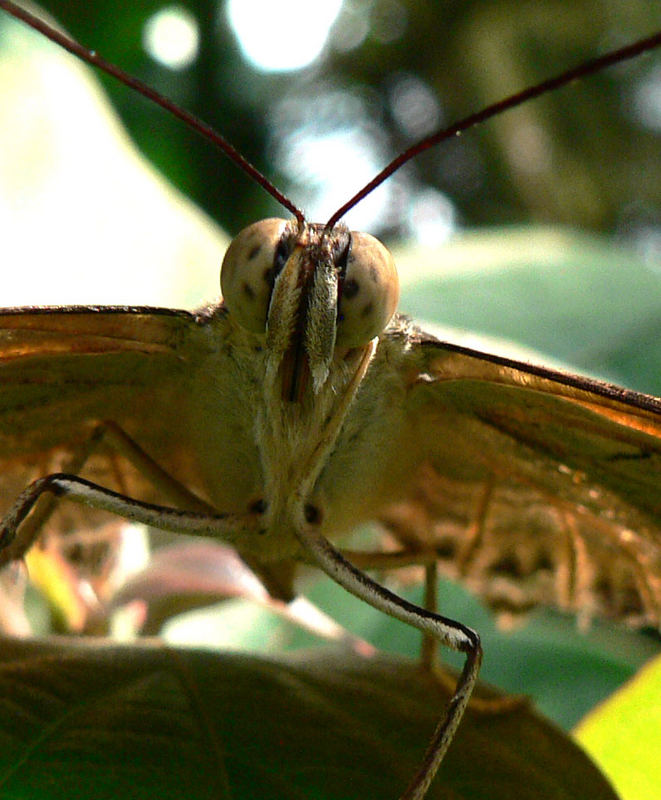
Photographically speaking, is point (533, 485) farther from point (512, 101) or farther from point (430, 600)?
point (512, 101)

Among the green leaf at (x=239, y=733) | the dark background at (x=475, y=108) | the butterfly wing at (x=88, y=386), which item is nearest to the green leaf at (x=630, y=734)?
the green leaf at (x=239, y=733)

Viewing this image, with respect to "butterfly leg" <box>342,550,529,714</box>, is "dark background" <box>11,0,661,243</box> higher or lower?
higher

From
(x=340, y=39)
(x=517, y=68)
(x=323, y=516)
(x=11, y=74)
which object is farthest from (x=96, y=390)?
(x=340, y=39)

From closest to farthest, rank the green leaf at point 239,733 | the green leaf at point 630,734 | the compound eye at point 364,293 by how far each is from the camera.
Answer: the green leaf at point 239,733, the compound eye at point 364,293, the green leaf at point 630,734

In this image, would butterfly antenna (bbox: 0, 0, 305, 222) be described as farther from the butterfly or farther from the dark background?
the dark background

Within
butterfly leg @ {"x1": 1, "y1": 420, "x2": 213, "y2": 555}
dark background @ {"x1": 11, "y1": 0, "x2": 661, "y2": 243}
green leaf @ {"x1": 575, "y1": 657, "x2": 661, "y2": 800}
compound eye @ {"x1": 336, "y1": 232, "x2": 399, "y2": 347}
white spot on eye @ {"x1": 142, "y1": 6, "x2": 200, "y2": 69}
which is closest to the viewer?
compound eye @ {"x1": 336, "y1": 232, "x2": 399, "y2": 347}

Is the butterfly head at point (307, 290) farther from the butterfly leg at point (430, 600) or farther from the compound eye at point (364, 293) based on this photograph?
the butterfly leg at point (430, 600)

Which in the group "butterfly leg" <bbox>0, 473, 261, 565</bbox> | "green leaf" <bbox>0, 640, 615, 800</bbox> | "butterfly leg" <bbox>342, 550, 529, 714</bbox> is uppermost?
"butterfly leg" <bbox>342, 550, 529, 714</bbox>

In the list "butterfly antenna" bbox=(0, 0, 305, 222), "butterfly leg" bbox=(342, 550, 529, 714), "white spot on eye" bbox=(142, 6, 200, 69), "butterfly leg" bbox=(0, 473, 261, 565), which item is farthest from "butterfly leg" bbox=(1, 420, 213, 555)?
"white spot on eye" bbox=(142, 6, 200, 69)
